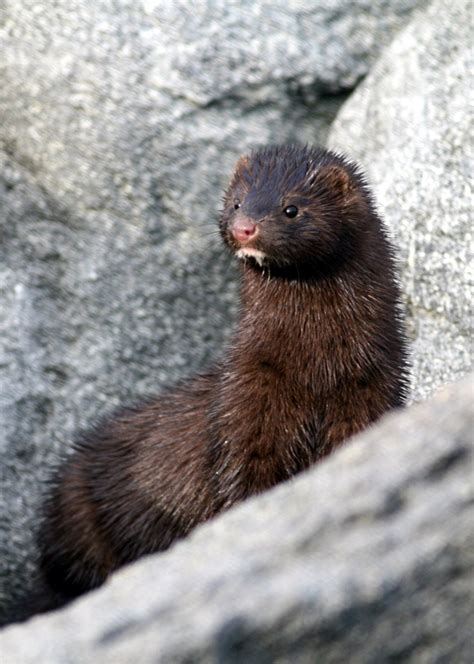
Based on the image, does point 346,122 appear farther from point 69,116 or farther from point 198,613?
point 198,613

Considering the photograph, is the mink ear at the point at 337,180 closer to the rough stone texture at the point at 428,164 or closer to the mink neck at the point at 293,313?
the mink neck at the point at 293,313

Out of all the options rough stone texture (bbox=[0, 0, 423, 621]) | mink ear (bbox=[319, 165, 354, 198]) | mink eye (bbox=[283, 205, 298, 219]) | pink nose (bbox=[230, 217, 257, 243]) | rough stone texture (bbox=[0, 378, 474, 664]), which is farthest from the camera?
rough stone texture (bbox=[0, 0, 423, 621])

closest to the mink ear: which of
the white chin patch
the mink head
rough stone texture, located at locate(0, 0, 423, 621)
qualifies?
the mink head

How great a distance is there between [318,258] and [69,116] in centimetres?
184

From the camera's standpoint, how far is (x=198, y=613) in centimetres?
205

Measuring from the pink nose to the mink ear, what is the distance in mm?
398

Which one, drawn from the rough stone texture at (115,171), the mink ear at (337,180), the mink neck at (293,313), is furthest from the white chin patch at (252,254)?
the rough stone texture at (115,171)

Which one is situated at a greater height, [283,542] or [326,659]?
[283,542]

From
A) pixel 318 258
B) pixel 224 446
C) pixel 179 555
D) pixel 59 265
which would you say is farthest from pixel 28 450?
pixel 179 555

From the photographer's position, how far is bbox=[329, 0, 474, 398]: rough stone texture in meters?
4.94

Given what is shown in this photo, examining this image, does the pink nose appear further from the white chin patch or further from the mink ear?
the mink ear

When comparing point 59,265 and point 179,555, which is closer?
point 179,555

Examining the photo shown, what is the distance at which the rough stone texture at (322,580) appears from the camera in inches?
81.1

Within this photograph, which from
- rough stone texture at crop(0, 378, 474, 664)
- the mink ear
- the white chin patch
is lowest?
the white chin patch
